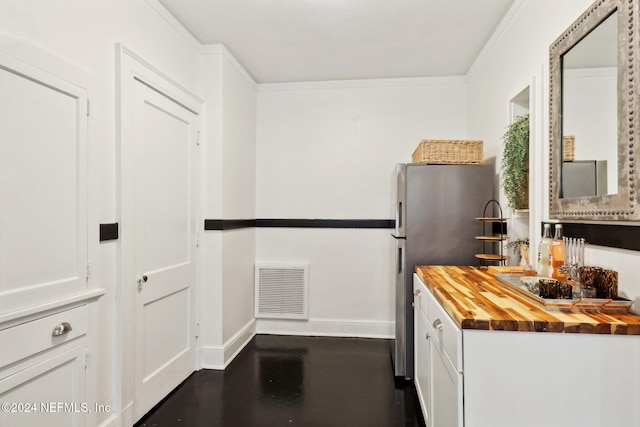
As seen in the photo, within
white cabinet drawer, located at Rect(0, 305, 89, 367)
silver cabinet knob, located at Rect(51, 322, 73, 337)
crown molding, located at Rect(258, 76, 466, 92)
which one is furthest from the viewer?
crown molding, located at Rect(258, 76, 466, 92)

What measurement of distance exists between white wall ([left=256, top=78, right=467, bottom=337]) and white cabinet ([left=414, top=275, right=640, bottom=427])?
245cm

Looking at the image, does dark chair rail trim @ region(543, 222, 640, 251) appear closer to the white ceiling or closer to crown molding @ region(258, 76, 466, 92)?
the white ceiling

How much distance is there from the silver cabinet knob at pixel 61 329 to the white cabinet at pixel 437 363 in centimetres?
162

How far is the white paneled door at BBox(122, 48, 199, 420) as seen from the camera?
216cm

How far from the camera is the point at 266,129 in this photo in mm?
3869

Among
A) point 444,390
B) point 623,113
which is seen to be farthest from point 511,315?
point 623,113

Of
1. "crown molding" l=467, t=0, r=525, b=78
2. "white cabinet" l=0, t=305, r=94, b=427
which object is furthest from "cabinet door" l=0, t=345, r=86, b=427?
"crown molding" l=467, t=0, r=525, b=78

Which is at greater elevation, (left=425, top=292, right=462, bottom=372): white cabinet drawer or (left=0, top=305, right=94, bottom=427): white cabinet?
(left=425, top=292, right=462, bottom=372): white cabinet drawer

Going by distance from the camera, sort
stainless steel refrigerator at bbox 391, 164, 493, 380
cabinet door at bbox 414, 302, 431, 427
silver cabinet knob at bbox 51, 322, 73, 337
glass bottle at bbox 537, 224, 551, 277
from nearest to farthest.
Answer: silver cabinet knob at bbox 51, 322, 73, 337 → glass bottle at bbox 537, 224, 551, 277 → cabinet door at bbox 414, 302, 431, 427 → stainless steel refrigerator at bbox 391, 164, 493, 380

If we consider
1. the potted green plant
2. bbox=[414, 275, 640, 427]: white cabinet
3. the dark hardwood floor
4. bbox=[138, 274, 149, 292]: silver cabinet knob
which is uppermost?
the potted green plant

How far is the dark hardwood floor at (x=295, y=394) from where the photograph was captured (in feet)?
7.32

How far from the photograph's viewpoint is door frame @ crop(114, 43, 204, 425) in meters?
2.02

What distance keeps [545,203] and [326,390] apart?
72.9 inches

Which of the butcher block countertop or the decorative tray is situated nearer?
the butcher block countertop
